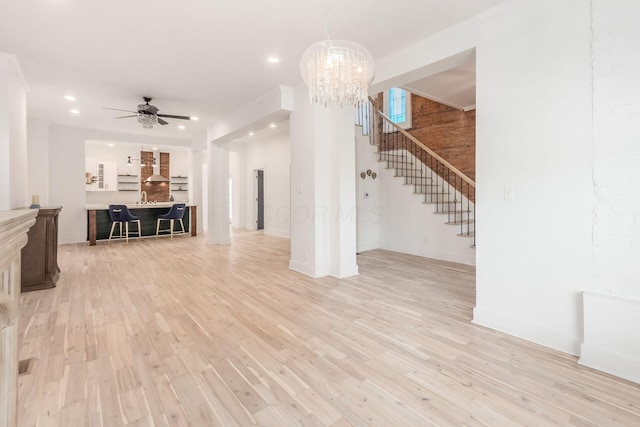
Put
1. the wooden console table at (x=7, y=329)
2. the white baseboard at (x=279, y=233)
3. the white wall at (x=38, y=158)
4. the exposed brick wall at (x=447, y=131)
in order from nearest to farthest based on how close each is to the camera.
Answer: the wooden console table at (x=7, y=329)
the exposed brick wall at (x=447, y=131)
the white wall at (x=38, y=158)
the white baseboard at (x=279, y=233)

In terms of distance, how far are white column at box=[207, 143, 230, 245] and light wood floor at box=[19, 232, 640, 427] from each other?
3.61 m

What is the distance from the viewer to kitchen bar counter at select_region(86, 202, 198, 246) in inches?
303

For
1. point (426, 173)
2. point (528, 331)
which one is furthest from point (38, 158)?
point (528, 331)

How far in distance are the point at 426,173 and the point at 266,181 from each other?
16.8 feet

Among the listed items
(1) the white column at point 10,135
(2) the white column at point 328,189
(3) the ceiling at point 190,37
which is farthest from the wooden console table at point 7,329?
(1) the white column at point 10,135

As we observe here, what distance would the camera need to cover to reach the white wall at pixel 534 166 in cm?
231

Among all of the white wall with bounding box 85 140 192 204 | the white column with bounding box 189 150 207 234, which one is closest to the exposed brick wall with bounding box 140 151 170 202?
the white wall with bounding box 85 140 192 204

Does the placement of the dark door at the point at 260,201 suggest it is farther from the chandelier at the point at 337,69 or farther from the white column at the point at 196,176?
the chandelier at the point at 337,69

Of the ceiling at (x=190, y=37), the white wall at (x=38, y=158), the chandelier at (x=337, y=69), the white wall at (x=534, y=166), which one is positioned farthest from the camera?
the white wall at (x=38, y=158)

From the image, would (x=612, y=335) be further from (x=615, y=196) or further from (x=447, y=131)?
(x=447, y=131)

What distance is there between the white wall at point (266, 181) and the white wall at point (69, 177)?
422cm

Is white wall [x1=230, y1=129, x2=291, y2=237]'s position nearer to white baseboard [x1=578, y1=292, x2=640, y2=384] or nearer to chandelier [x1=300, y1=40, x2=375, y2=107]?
chandelier [x1=300, y1=40, x2=375, y2=107]

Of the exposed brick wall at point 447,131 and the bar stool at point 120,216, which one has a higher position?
the exposed brick wall at point 447,131

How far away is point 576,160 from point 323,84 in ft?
6.69
